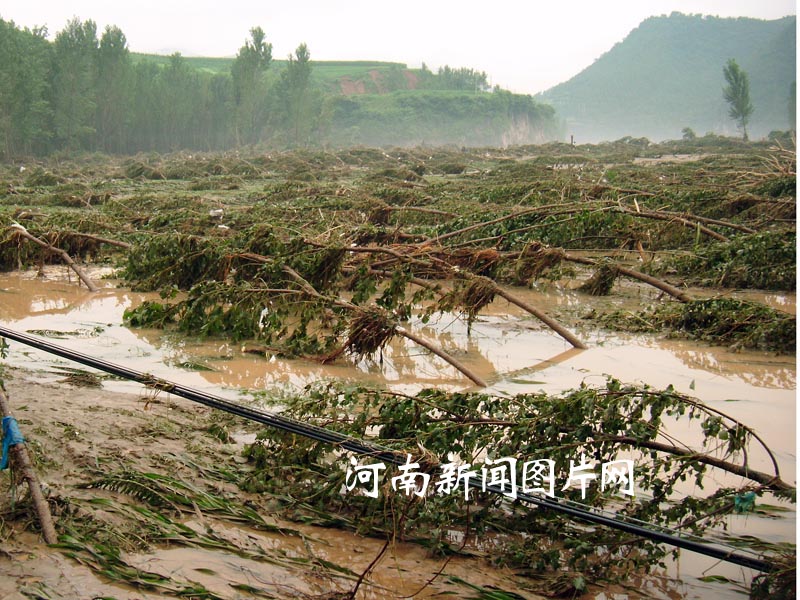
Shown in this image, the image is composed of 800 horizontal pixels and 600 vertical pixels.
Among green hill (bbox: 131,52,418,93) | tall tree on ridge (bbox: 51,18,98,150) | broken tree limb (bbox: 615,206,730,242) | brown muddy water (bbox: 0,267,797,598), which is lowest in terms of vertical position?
brown muddy water (bbox: 0,267,797,598)

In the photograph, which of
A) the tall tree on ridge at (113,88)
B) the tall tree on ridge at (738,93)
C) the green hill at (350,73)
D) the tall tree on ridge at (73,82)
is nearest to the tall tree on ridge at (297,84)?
the tall tree on ridge at (113,88)

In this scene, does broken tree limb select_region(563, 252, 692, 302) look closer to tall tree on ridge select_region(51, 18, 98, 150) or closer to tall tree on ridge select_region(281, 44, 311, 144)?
tall tree on ridge select_region(51, 18, 98, 150)

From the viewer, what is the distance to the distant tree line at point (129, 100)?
4259 cm

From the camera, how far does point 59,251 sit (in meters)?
9.75

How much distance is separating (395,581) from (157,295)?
22.2ft

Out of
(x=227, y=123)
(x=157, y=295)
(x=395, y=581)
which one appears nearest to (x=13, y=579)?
(x=395, y=581)

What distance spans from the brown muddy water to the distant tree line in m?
39.1

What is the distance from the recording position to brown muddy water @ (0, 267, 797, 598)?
539 cm

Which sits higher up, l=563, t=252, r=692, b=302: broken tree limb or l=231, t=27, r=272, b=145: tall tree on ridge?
l=231, t=27, r=272, b=145: tall tree on ridge

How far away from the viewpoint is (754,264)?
8602 mm

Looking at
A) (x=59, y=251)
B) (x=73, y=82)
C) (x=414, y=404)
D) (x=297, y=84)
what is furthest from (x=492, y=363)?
(x=297, y=84)

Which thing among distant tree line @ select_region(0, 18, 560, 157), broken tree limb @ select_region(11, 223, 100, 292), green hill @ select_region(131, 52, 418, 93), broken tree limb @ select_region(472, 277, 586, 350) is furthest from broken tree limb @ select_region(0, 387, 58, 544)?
green hill @ select_region(131, 52, 418, 93)

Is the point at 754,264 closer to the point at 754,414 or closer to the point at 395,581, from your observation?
the point at 754,414

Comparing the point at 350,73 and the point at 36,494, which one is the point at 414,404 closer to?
the point at 36,494
